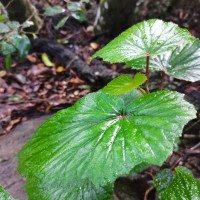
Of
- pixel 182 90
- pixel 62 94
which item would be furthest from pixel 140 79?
pixel 62 94

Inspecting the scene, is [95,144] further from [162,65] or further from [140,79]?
[162,65]

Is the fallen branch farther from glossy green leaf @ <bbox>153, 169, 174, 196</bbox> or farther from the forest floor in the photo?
glossy green leaf @ <bbox>153, 169, 174, 196</bbox>

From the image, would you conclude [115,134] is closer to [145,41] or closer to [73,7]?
[145,41]

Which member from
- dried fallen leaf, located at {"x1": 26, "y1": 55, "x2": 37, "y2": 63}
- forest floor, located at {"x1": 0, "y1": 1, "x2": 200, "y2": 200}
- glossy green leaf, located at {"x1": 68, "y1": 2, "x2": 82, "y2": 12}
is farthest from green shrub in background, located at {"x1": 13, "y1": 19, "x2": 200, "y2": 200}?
dried fallen leaf, located at {"x1": 26, "y1": 55, "x2": 37, "y2": 63}

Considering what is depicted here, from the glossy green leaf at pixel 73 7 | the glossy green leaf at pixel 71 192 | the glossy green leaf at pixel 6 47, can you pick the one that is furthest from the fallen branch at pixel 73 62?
the glossy green leaf at pixel 71 192

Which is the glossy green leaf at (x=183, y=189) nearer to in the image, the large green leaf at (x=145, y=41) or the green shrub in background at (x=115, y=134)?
the green shrub in background at (x=115, y=134)

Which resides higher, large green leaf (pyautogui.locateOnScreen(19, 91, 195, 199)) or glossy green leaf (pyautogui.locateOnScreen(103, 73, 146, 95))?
glossy green leaf (pyautogui.locateOnScreen(103, 73, 146, 95))

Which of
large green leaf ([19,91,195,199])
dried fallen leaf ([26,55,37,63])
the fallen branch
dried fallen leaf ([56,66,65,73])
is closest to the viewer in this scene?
large green leaf ([19,91,195,199])
